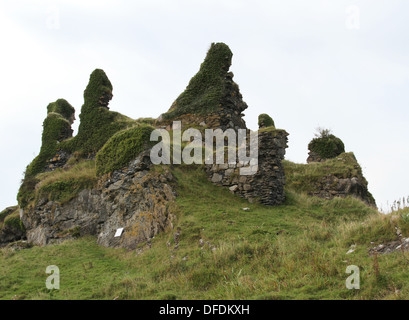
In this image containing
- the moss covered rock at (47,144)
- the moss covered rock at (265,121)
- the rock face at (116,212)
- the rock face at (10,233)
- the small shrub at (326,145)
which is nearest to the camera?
the rock face at (116,212)

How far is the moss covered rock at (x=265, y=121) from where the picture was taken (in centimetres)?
3021

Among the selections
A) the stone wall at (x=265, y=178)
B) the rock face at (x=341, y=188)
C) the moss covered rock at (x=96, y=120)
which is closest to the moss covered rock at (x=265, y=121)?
the rock face at (x=341, y=188)

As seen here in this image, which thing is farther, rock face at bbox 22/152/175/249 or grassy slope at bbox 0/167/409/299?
rock face at bbox 22/152/175/249

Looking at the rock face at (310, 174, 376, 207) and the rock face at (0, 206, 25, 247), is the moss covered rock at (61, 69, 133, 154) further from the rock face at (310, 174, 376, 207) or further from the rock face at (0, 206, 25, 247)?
the rock face at (310, 174, 376, 207)

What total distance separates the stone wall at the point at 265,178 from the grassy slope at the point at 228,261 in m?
0.59

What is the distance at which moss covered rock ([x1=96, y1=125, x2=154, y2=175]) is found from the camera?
16.3 metres

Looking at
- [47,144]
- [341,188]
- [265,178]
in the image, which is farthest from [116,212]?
[341,188]

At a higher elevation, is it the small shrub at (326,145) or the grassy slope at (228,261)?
the small shrub at (326,145)

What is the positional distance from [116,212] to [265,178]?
6739 mm

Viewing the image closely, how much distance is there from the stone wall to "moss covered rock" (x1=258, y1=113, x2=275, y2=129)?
14.1m

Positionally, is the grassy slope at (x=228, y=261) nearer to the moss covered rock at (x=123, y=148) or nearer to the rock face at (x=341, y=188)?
the moss covered rock at (x=123, y=148)

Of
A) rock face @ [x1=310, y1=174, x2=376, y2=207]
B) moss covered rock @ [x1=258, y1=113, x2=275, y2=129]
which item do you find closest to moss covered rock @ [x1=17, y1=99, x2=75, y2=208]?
moss covered rock @ [x1=258, y1=113, x2=275, y2=129]

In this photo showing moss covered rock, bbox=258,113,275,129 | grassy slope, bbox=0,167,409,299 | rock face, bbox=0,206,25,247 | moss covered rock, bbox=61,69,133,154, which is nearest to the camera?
grassy slope, bbox=0,167,409,299

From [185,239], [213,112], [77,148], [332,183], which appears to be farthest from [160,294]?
[77,148]
